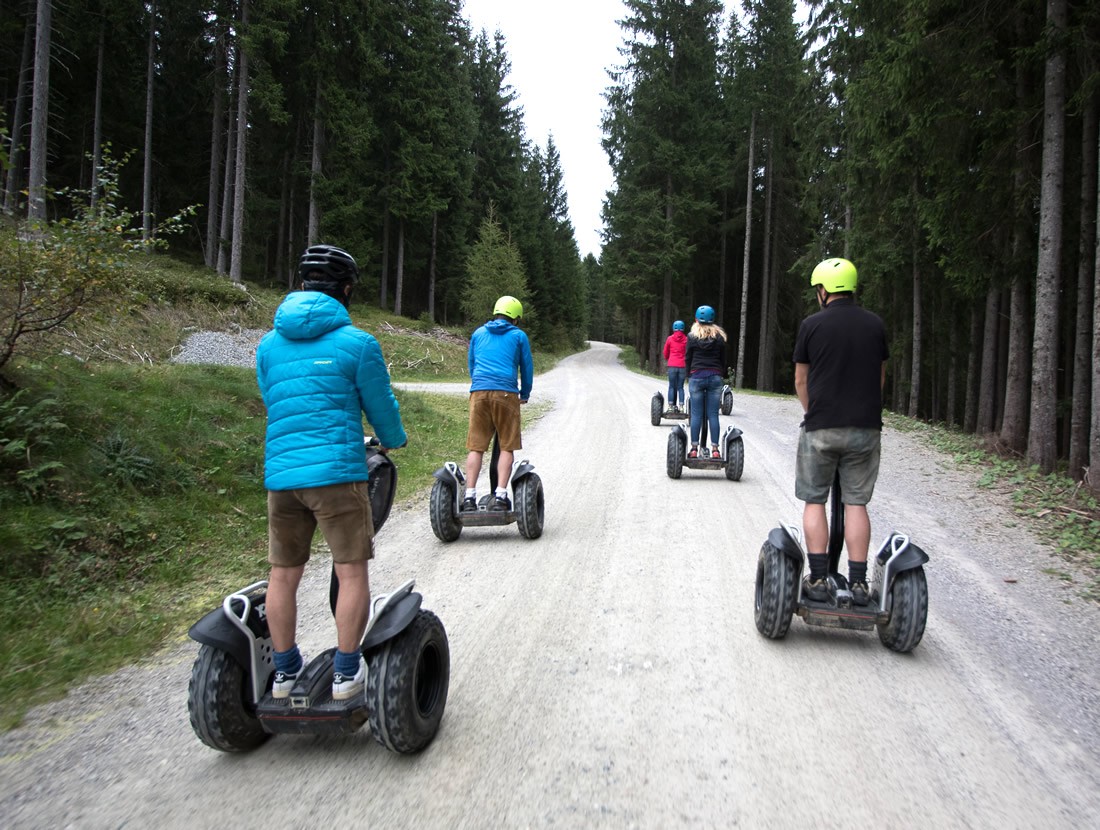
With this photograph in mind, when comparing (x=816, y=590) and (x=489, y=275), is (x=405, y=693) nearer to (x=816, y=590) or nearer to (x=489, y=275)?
(x=816, y=590)

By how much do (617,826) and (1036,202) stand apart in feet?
41.6

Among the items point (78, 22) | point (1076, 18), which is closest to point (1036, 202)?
point (1076, 18)

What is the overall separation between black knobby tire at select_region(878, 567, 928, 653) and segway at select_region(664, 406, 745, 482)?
15.6 feet

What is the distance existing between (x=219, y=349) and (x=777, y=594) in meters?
15.6

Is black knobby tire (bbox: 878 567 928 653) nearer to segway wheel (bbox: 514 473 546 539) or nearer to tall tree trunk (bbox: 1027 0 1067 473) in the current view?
segway wheel (bbox: 514 473 546 539)

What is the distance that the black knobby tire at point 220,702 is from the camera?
8.70ft

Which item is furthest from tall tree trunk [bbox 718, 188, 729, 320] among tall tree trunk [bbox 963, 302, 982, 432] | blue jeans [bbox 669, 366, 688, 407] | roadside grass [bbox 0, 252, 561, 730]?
roadside grass [bbox 0, 252, 561, 730]

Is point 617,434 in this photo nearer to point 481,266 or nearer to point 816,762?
point 816,762

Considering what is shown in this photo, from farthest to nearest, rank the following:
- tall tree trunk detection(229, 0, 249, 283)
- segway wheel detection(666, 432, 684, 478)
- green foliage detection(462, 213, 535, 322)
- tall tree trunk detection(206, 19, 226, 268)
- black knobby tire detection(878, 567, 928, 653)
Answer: green foliage detection(462, 213, 535, 322) < tall tree trunk detection(206, 19, 226, 268) < tall tree trunk detection(229, 0, 249, 283) < segway wheel detection(666, 432, 684, 478) < black knobby tire detection(878, 567, 928, 653)

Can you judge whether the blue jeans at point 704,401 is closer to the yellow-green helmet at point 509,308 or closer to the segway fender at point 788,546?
the yellow-green helmet at point 509,308

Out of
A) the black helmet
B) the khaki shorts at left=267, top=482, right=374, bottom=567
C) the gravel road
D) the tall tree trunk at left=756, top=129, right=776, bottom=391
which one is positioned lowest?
the gravel road

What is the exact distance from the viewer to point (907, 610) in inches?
145

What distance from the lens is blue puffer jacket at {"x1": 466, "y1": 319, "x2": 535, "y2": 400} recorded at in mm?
6109

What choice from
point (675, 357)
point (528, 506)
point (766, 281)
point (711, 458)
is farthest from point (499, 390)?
point (766, 281)
